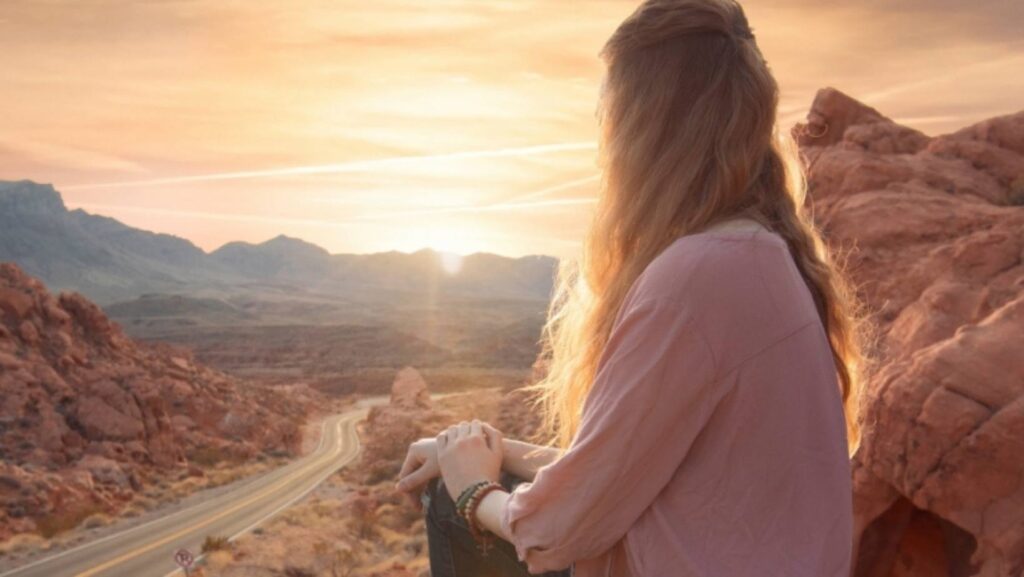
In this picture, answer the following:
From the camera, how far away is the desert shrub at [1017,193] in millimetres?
9688

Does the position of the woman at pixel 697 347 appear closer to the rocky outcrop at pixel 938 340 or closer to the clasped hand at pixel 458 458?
the clasped hand at pixel 458 458

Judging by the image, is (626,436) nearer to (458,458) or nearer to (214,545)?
(458,458)

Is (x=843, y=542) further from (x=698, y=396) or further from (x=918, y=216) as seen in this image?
(x=918, y=216)

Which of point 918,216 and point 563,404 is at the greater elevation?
point 918,216

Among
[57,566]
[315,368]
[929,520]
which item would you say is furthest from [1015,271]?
[315,368]

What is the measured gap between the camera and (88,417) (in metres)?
30.2

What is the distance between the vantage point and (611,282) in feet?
5.77

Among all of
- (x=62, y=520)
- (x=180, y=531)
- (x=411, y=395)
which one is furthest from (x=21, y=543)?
(x=411, y=395)

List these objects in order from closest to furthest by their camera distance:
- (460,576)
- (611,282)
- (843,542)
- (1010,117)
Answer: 1. (843,542)
2. (611,282)
3. (460,576)
4. (1010,117)

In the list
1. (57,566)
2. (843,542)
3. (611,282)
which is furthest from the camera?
(57,566)

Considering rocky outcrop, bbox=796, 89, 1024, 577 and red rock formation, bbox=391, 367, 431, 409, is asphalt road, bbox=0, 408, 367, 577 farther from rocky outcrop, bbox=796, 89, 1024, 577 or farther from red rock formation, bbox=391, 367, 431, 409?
rocky outcrop, bbox=796, 89, 1024, 577

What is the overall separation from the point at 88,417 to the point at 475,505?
31782mm

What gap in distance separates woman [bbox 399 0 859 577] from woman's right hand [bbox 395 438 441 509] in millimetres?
340

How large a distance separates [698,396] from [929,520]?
24.8 ft
